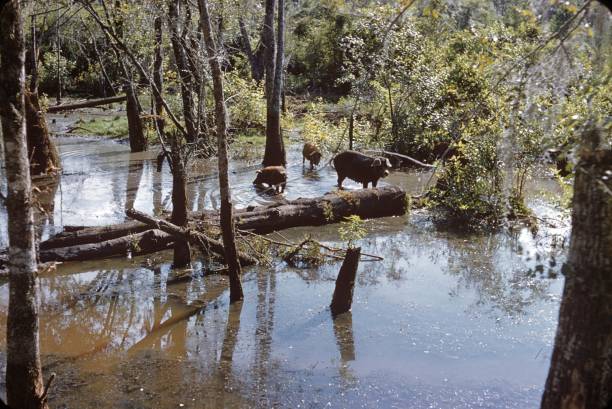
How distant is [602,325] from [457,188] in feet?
33.7

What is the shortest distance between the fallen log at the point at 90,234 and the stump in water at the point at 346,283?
4.26m

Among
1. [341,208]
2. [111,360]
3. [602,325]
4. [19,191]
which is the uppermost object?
[19,191]

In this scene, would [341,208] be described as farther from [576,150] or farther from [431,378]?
[576,150]

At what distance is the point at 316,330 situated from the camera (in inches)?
336

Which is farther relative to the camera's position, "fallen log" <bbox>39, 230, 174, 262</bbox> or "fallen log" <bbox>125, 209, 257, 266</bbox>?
"fallen log" <bbox>39, 230, 174, 262</bbox>

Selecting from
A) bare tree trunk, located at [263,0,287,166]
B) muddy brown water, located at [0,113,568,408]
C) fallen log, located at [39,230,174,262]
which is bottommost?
muddy brown water, located at [0,113,568,408]

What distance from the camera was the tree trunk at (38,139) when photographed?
16.9 metres

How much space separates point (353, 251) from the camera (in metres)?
8.91

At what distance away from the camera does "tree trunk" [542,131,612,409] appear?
3.82 metres

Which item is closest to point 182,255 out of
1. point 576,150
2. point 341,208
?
point 341,208

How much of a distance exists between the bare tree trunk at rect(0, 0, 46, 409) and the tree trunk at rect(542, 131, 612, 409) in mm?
4042

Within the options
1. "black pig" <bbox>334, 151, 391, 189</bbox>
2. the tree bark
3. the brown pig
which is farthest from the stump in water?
the brown pig

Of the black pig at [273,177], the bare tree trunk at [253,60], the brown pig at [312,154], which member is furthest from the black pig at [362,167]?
the bare tree trunk at [253,60]

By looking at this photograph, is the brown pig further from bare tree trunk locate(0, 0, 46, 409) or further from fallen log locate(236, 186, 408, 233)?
bare tree trunk locate(0, 0, 46, 409)
